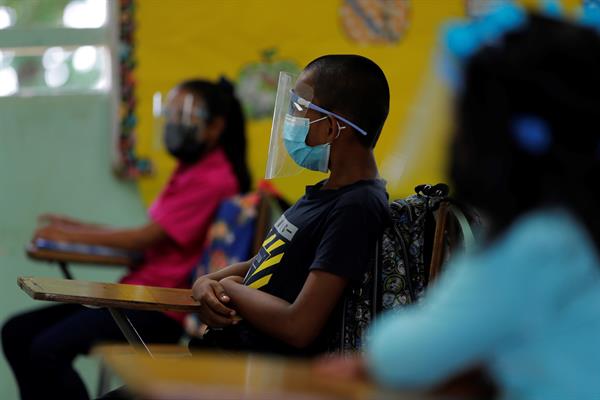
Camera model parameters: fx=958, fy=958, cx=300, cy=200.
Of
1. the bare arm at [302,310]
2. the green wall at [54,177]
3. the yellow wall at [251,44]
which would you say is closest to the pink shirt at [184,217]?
the yellow wall at [251,44]

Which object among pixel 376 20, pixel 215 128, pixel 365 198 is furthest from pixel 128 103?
pixel 365 198

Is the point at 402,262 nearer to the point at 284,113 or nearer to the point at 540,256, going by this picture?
the point at 284,113

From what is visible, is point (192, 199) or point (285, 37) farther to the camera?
point (285, 37)

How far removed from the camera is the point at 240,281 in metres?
2.00

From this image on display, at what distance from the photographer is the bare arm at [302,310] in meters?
1.70

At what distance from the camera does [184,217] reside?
9.73 ft

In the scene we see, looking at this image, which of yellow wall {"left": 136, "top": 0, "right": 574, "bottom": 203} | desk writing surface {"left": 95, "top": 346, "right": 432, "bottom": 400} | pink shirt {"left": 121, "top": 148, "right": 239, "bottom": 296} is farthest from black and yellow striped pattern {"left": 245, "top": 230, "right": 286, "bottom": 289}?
yellow wall {"left": 136, "top": 0, "right": 574, "bottom": 203}

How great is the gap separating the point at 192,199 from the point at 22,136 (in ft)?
3.51

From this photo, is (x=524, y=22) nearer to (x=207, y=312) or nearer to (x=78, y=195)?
(x=207, y=312)

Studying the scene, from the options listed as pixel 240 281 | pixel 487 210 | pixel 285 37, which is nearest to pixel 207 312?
pixel 240 281

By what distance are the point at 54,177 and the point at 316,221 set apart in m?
2.15

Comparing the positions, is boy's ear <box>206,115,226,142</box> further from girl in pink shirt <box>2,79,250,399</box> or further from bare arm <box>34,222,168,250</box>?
bare arm <box>34,222,168,250</box>

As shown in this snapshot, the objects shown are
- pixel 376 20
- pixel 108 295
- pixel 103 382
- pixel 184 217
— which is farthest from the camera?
pixel 376 20

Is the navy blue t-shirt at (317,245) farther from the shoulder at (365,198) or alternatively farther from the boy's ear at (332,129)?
the boy's ear at (332,129)
